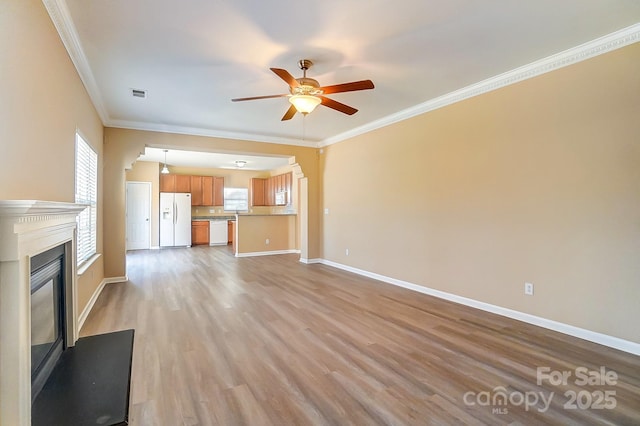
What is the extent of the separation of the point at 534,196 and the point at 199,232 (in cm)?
910

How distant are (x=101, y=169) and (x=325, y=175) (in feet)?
13.1

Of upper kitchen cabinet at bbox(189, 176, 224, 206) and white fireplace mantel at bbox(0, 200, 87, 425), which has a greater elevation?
upper kitchen cabinet at bbox(189, 176, 224, 206)

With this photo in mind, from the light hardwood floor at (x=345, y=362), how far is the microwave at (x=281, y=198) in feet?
17.3

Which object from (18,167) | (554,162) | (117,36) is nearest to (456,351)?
(554,162)

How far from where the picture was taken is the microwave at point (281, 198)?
30.5 feet

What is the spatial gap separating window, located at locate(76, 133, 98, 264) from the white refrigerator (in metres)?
4.98

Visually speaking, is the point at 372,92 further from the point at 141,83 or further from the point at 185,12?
the point at 141,83

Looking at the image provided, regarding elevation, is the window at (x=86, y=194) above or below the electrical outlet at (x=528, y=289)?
above

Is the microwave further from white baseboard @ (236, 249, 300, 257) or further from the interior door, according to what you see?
the interior door

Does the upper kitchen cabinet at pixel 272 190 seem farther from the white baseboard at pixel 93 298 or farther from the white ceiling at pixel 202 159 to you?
the white baseboard at pixel 93 298

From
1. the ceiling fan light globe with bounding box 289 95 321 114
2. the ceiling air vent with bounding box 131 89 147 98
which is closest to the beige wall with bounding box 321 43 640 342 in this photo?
the ceiling fan light globe with bounding box 289 95 321 114

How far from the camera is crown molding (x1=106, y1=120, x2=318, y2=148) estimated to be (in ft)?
16.1

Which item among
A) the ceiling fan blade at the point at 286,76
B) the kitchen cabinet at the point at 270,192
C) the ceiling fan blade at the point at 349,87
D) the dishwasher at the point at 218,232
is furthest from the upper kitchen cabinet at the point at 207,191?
the ceiling fan blade at the point at 349,87

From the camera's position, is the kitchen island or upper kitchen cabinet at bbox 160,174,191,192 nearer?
the kitchen island
